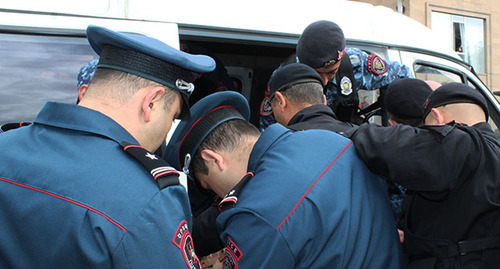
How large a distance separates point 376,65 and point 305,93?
105cm

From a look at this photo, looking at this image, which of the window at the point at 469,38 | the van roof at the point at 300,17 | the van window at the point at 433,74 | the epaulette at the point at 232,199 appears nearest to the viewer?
the epaulette at the point at 232,199

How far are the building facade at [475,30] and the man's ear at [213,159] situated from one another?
13377mm

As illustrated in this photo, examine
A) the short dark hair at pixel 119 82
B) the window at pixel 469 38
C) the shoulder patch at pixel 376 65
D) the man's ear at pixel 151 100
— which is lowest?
the window at pixel 469 38

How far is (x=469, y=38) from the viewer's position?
46.1 ft

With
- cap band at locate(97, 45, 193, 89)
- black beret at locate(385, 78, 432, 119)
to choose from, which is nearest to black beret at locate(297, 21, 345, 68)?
black beret at locate(385, 78, 432, 119)

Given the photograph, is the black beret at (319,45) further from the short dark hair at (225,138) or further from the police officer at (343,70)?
the short dark hair at (225,138)

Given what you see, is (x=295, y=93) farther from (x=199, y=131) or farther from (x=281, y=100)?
(x=199, y=131)

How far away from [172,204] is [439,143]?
86cm

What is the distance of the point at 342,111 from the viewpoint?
2998mm

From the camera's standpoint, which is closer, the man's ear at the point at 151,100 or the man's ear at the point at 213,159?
the man's ear at the point at 151,100

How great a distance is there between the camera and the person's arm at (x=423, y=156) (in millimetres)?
1337

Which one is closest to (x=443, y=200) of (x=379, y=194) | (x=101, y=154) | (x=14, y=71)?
(x=379, y=194)

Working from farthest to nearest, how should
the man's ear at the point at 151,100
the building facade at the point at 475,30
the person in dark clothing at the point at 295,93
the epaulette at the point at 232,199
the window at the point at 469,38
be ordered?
1. the window at the point at 469,38
2. the building facade at the point at 475,30
3. the person in dark clothing at the point at 295,93
4. the epaulette at the point at 232,199
5. the man's ear at the point at 151,100

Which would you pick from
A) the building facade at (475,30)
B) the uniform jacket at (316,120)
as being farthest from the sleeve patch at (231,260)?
the building facade at (475,30)
